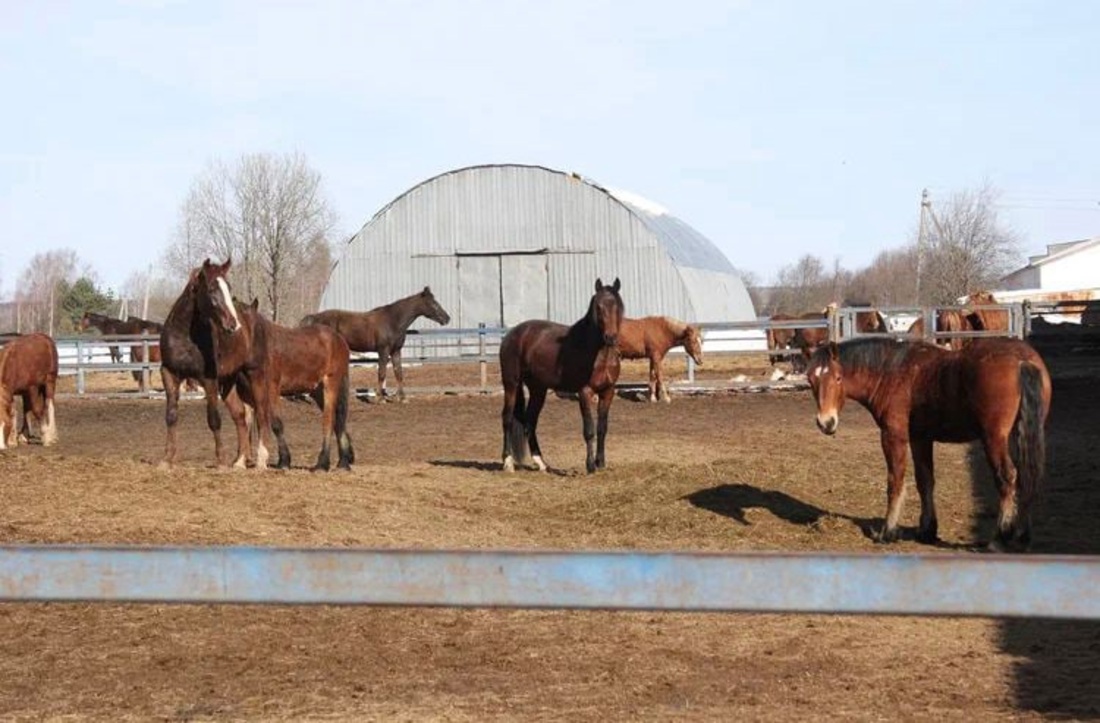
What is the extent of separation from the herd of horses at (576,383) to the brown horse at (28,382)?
21 mm

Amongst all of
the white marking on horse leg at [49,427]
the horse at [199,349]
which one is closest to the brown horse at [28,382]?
the white marking on horse leg at [49,427]

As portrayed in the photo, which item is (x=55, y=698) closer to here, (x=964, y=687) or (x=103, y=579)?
(x=103, y=579)

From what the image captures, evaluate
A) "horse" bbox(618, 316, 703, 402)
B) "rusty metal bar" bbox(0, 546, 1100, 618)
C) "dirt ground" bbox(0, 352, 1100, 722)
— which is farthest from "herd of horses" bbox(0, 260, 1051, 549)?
"horse" bbox(618, 316, 703, 402)

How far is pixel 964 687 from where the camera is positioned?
625 cm

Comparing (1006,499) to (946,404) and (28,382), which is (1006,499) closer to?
(946,404)

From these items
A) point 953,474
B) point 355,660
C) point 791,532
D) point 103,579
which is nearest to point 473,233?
point 953,474

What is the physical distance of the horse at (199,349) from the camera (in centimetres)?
1320

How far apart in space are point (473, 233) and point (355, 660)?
32.6 m

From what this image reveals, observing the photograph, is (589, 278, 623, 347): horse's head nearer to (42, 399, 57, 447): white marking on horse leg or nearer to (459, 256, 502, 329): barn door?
(42, 399, 57, 447): white marking on horse leg

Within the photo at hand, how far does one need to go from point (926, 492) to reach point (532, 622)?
165 inches

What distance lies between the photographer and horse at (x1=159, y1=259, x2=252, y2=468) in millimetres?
13203

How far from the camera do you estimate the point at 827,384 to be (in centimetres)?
1059

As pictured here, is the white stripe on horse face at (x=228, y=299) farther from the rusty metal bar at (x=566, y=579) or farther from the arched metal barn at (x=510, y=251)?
the arched metal barn at (x=510, y=251)

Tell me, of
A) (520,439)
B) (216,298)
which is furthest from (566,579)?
(520,439)
